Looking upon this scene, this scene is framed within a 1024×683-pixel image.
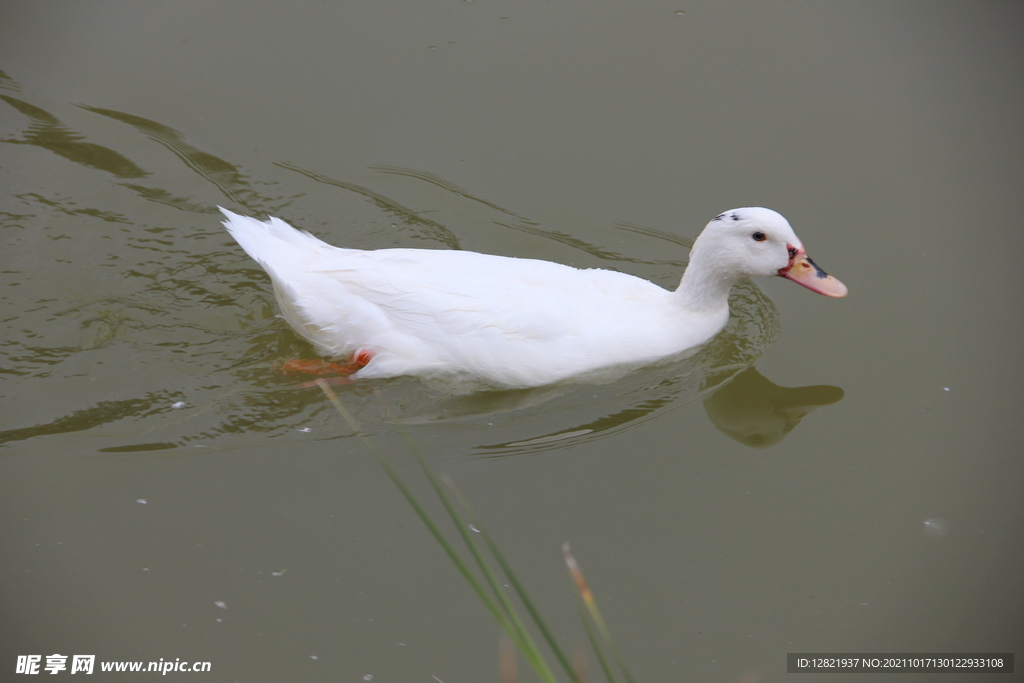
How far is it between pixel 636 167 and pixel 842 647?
11.0 feet

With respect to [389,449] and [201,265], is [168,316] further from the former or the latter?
[389,449]

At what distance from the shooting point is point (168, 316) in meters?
4.56

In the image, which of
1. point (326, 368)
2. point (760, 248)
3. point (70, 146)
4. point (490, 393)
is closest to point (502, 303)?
point (490, 393)

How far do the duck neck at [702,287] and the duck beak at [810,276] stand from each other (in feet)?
0.94

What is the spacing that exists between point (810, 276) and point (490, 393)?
1712mm

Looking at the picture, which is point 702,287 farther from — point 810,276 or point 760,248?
point 810,276

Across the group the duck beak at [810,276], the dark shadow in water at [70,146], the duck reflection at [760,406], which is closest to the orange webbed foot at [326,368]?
the duck reflection at [760,406]

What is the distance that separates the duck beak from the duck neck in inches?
11.3

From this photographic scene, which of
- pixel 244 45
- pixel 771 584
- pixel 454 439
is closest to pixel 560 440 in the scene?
pixel 454 439

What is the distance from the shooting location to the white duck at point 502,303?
155 inches

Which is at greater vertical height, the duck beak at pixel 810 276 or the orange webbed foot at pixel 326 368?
the duck beak at pixel 810 276

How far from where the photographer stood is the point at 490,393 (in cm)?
423

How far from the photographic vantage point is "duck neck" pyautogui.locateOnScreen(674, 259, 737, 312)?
14.0 ft

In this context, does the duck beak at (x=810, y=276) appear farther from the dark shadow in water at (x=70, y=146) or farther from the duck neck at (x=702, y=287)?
the dark shadow in water at (x=70, y=146)
